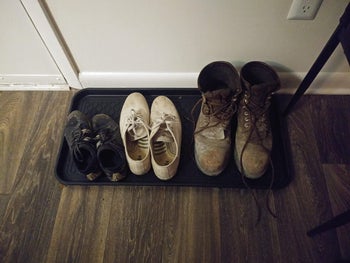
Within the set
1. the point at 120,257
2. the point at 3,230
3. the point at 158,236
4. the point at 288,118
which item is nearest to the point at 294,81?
the point at 288,118

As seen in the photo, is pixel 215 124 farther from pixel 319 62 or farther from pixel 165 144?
pixel 319 62

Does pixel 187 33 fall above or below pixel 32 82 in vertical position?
above

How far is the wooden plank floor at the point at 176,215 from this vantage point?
843 mm

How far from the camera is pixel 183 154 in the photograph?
977mm

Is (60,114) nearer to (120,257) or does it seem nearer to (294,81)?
(120,257)

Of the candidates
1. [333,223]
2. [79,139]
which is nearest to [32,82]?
[79,139]

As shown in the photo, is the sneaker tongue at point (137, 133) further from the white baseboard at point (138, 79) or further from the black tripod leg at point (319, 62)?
the black tripod leg at point (319, 62)

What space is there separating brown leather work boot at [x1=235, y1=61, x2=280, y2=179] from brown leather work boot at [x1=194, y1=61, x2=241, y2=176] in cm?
3

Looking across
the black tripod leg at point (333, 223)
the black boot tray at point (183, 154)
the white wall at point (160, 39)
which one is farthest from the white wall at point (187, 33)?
the black tripod leg at point (333, 223)

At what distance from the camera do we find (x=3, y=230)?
90cm

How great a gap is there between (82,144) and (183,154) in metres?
0.33

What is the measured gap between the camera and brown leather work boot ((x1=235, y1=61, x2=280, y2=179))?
2.82 ft

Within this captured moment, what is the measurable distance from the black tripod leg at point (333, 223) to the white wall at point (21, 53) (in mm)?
994

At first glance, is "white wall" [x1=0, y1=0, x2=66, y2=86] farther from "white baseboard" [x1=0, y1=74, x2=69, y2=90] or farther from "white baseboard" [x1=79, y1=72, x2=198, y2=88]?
"white baseboard" [x1=79, y1=72, x2=198, y2=88]
